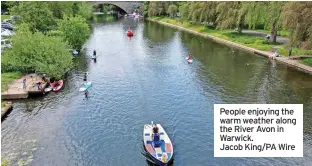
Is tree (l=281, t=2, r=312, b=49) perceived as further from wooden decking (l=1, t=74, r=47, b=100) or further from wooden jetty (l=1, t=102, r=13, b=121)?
wooden jetty (l=1, t=102, r=13, b=121)

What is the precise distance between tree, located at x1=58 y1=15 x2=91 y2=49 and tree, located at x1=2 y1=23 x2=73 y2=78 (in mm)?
12916

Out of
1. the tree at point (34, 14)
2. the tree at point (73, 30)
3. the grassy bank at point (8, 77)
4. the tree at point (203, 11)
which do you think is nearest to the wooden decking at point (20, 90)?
the grassy bank at point (8, 77)

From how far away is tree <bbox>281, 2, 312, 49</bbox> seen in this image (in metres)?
53.7

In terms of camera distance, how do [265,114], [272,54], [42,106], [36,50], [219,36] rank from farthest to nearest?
[219,36] → [272,54] → [36,50] → [42,106] → [265,114]

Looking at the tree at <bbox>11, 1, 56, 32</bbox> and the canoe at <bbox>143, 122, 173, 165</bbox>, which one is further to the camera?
the tree at <bbox>11, 1, 56, 32</bbox>

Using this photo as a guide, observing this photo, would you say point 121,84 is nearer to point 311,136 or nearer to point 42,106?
point 42,106

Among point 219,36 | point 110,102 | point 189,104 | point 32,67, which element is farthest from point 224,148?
point 219,36

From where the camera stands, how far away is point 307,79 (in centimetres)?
5094

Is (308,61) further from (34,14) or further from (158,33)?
(34,14)

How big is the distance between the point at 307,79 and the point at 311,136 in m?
21.3

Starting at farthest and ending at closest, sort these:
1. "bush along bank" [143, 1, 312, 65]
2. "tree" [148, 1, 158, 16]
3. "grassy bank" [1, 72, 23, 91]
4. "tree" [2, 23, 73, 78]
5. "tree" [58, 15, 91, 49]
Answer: "tree" [148, 1, 158, 16]
"tree" [58, 15, 91, 49]
"bush along bank" [143, 1, 312, 65]
"tree" [2, 23, 73, 78]
"grassy bank" [1, 72, 23, 91]

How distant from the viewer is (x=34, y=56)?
4828 cm

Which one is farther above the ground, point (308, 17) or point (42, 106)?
point (308, 17)

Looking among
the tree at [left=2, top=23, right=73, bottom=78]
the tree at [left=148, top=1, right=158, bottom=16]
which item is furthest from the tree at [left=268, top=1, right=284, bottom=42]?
the tree at [left=148, top=1, right=158, bottom=16]
